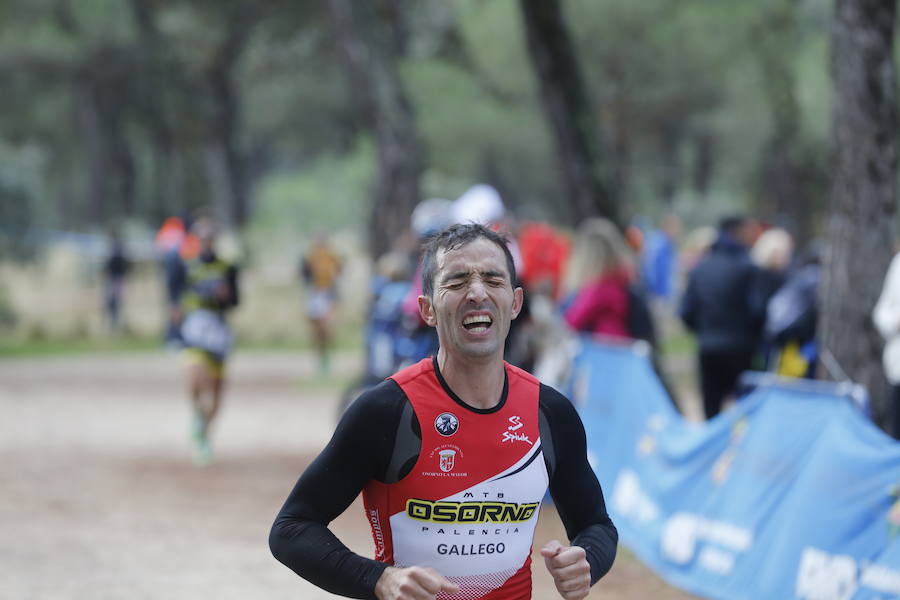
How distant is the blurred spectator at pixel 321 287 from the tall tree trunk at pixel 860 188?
12.4 metres

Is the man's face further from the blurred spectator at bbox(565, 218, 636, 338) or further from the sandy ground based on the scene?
the blurred spectator at bbox(565, 218, 636, 338)

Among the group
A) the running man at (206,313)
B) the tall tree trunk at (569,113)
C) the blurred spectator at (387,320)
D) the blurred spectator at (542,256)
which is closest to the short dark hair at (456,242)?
the blurred spectator at (387,320)

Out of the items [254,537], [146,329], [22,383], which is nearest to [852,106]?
[254,537]

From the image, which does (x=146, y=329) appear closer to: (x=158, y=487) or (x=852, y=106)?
(x=158, y=487)

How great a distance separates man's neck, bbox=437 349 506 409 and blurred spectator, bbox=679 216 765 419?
24.5ft

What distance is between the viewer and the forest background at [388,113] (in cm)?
1734

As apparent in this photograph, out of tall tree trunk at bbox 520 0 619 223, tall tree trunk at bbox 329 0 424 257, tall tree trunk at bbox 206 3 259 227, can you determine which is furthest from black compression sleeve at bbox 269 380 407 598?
tall tree trunk at bbox 206 3 259 227

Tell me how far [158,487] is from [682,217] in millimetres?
36083

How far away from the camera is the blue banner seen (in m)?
6.04

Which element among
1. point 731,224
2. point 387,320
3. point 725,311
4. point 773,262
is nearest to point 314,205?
point 773,262

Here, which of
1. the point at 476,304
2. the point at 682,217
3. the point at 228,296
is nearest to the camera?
the point at 476,304

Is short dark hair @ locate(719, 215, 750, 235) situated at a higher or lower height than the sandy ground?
higher

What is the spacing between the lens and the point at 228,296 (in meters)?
11.9

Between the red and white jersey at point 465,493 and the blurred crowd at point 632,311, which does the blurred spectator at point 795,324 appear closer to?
the blurred crowd at point 632,311
